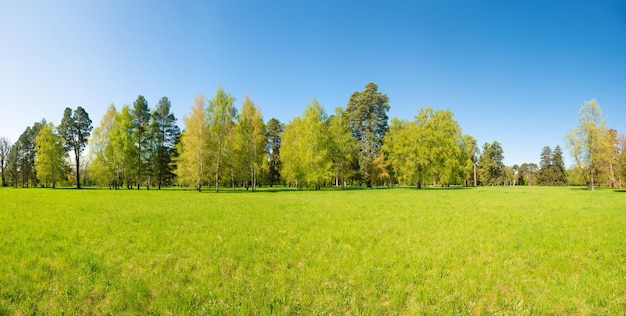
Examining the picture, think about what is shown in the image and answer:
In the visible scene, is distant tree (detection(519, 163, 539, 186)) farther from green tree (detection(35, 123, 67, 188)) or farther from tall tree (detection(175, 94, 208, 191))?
green tree (detection(35, 123, 67, 188))

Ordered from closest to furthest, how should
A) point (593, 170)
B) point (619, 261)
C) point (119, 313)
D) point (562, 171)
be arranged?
point (119, 313), point (619, 261), point (593, 170), point (562, 171)

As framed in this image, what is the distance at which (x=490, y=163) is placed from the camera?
105 m

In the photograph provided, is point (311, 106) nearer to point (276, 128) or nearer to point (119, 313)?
point (276, 128)

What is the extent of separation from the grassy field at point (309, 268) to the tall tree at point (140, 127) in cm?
4484

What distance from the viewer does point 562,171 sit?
102m

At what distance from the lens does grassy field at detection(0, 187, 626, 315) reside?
6.60 metres

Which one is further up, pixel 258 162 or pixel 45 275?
pixel 258 162

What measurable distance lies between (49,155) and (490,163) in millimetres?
128457

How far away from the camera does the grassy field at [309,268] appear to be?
660cm

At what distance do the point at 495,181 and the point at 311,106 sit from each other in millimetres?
96926

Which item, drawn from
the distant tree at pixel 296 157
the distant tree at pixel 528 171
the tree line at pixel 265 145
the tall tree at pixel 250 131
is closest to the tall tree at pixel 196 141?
the tree line at pixel 265 145

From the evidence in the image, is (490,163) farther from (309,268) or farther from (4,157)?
(4,157)

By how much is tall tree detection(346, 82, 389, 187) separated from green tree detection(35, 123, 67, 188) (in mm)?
61741

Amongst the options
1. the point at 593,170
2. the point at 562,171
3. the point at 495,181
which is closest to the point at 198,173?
the point at 593,170
